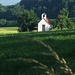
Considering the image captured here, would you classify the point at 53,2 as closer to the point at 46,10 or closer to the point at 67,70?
the point at 46,10

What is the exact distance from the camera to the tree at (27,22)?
105125 millimetres

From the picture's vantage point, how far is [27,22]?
110062 millimetres

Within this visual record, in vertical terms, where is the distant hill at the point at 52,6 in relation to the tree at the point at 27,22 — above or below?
above

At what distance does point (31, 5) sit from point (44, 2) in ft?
37.7

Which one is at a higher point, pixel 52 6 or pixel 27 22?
pixel 52 6

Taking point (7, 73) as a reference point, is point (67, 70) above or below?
above

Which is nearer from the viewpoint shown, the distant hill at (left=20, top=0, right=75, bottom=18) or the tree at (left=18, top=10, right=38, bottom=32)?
the tree at (left=18, top=10, right=38, bottom=32)

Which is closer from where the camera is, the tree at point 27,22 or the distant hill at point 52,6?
the tree at point 27,22

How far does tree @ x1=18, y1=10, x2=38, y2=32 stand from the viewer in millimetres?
105125

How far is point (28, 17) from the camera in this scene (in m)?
113

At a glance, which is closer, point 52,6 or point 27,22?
point 27,22

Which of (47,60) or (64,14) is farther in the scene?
(64,14)

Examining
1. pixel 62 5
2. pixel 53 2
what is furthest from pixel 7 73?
pixel 53 2

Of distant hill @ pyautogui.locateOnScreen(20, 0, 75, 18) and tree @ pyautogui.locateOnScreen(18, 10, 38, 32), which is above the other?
distant hill @ pyautogui.locateOnScreen(20, 0, 75, 18)
